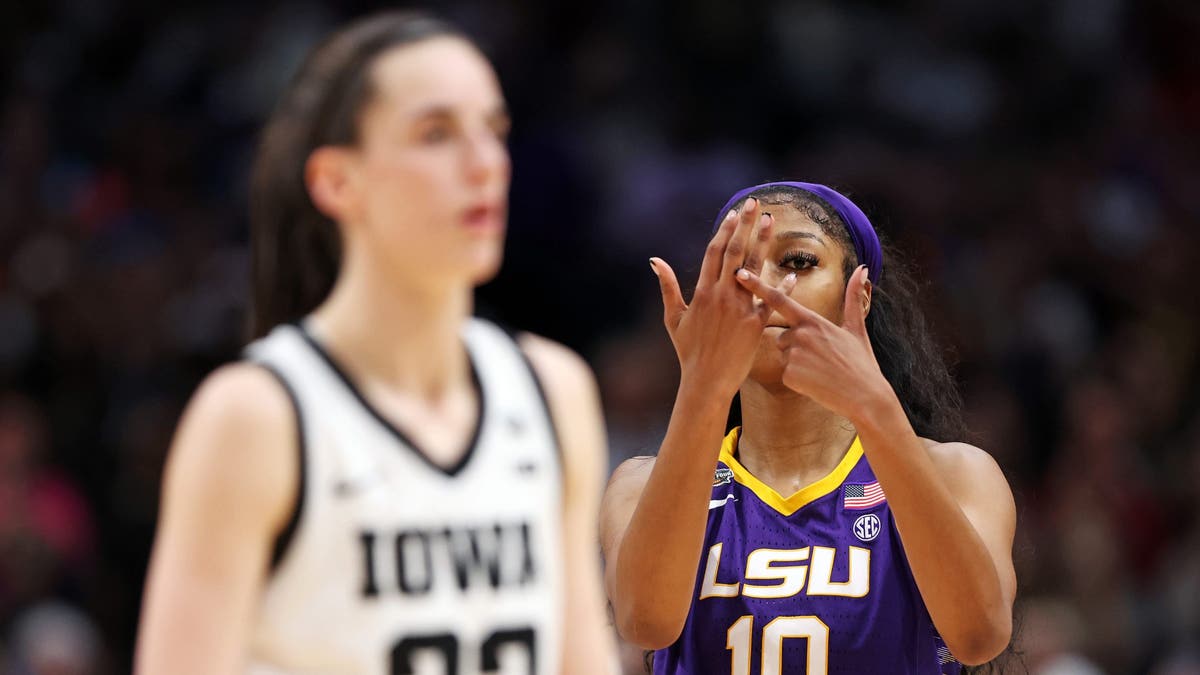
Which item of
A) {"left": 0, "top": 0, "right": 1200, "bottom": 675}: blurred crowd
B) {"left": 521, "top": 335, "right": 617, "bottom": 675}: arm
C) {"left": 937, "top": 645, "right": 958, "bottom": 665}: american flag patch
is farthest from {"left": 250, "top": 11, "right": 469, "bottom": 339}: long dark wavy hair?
{"left": 0, "top": 0, "right": 1200, "bottom": 675}: blurred crowd

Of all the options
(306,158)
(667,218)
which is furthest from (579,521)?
(667,218)

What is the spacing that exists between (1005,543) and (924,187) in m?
6.11

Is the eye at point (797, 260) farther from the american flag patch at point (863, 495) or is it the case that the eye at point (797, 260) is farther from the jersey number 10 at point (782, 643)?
the jersey number 10 at point (782, 643)

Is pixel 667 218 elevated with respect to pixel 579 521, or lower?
lower

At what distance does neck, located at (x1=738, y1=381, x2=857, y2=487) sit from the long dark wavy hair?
1185 millimetres

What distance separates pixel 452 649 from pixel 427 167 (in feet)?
2.32

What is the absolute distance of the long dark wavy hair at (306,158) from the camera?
2.60 m

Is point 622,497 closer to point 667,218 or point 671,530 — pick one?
point 671,530

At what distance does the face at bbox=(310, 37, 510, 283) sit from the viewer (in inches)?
101

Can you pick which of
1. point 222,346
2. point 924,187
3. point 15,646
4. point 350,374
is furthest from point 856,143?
point 350,374

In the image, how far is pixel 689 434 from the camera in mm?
3176

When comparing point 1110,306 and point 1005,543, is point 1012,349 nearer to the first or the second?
point 1110,306

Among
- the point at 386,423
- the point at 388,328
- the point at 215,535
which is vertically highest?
the point at 388,328

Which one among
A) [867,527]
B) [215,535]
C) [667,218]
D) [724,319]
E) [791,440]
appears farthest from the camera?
[667,218]
